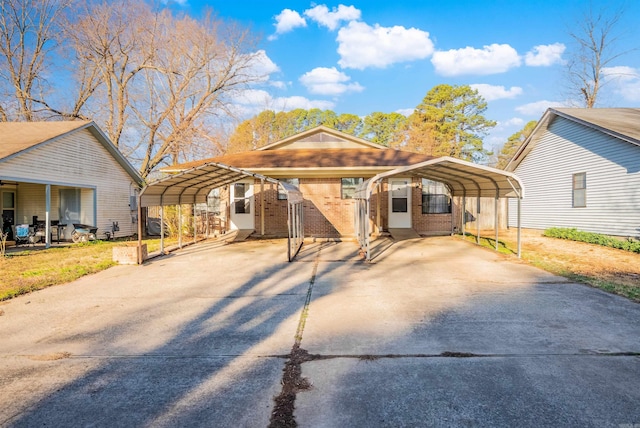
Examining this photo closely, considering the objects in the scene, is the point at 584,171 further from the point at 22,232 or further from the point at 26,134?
the point at 26,134

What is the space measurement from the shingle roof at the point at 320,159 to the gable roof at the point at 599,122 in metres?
5.41

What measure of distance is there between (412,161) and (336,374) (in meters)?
11.2

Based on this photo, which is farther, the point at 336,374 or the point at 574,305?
the point at 574,305

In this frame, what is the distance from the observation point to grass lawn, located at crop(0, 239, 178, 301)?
6.98 m

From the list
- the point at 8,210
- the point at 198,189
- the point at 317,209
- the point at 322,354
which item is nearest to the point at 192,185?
the point at 198,189

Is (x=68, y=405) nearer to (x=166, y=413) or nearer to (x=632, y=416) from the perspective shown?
(x=166, y=413)

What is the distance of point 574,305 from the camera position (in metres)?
5.40

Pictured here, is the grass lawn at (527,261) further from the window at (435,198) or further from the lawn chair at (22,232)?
the window at (435,198)

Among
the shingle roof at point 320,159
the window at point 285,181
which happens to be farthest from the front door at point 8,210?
the window at point 285,181

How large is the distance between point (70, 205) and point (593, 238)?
2039 cm

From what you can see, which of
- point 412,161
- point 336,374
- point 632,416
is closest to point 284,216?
point 412,161

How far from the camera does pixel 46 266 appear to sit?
8.91 m

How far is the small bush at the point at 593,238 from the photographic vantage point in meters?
10.6

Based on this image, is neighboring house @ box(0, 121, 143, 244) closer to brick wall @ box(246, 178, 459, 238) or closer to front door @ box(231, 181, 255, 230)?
front door @ box(231, 181, 255, 230)
